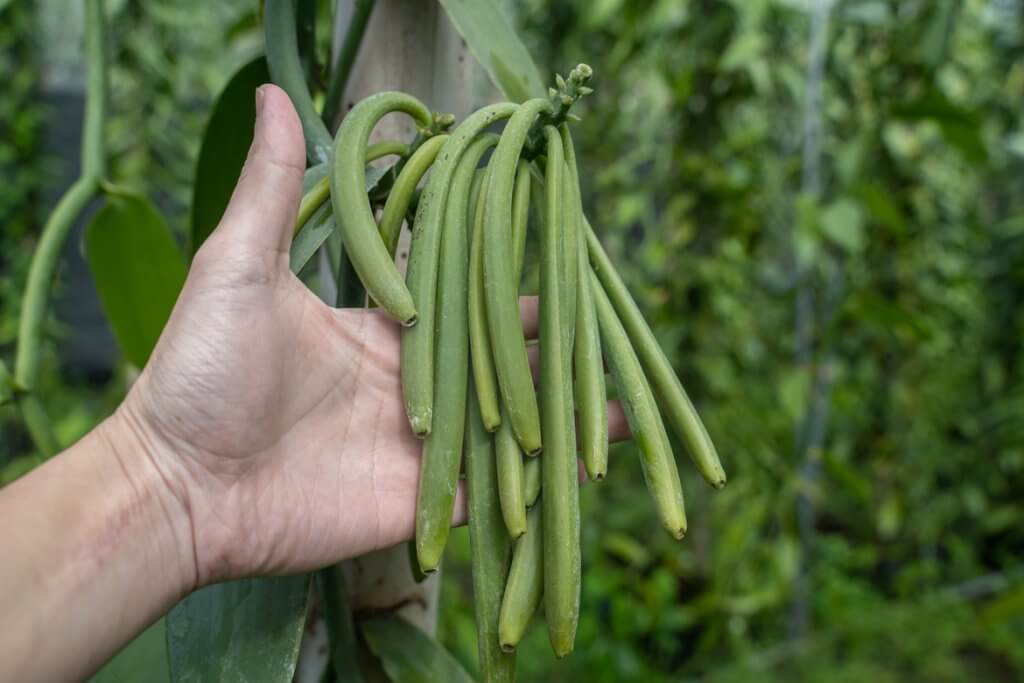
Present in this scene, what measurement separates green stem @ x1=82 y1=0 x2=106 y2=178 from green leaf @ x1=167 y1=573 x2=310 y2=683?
0.39 metres

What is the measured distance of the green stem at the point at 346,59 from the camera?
0.61 meters

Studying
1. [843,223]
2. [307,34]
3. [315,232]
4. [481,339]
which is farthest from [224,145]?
[843,223]

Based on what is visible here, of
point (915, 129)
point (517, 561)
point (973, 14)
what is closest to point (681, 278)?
point (915, 129)

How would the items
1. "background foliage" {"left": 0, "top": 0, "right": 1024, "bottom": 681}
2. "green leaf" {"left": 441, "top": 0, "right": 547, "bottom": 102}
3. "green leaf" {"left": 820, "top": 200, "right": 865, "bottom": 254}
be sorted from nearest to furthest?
"green leaf" {"left": 441, "top": 0, "right": 547, "bottom": 102} → "green leaf" {"left": 820, "top": 200, "right": 865, "bottom": 254} → "background foliage" {"left": 0, "top": 0, "right": 1024, "bottom": 681}

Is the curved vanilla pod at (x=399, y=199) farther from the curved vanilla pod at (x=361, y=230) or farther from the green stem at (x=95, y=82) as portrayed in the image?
the green stem at (x=95, y=82)

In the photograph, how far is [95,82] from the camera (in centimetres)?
75

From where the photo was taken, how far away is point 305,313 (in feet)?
1.77

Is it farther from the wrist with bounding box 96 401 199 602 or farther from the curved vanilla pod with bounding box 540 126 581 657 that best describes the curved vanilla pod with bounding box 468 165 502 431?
the wrist with bounding box 96 401 199 602

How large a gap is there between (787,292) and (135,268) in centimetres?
121

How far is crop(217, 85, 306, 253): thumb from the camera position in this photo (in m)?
0.49

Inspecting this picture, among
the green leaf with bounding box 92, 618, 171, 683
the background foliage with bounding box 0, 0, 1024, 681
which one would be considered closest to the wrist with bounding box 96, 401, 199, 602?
the green leaf with bounding box 92, 618, 171, 683

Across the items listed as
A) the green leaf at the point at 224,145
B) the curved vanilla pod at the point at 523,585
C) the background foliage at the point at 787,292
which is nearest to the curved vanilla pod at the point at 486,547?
the curved vanilla pod at the point at 523,585

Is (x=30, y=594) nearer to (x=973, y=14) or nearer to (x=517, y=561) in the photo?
(x=517, y=561)

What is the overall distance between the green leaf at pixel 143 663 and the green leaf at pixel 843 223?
1.22 m
